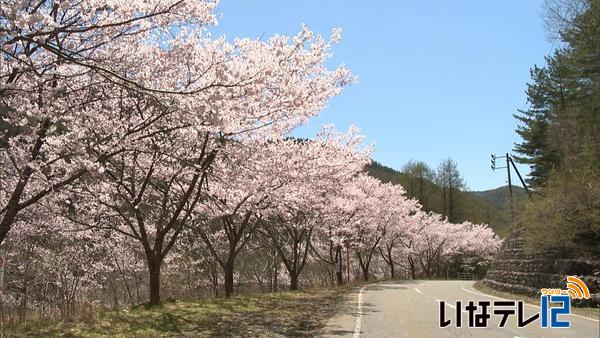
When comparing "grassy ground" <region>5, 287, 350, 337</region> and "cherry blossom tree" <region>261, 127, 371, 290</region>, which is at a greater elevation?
"cherry blossom tree" <region>261, 127, 371, 290</region>

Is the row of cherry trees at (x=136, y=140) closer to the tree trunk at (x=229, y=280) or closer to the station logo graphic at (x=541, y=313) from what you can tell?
the tree trunk at (x=229, y=280)

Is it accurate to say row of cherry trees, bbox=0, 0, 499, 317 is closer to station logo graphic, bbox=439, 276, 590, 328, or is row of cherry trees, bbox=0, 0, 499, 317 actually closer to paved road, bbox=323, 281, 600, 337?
paved road, bbox=323, 281, 600, 337

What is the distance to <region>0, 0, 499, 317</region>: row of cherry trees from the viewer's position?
7.89 m

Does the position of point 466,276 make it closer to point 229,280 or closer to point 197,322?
point 229,280

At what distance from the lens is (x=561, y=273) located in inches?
669

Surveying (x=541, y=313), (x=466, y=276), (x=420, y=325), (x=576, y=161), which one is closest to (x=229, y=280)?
(x=420, y=325)

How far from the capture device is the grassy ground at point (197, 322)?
31.4ft

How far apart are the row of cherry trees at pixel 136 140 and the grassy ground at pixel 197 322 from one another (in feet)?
6.16

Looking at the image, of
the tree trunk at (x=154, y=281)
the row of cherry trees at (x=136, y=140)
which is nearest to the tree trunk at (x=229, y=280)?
the row of cherry trees at (x=136, y=140)

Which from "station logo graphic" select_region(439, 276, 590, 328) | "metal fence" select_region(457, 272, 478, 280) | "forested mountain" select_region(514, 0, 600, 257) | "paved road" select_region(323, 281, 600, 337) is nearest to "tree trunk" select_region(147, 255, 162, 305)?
"paved road" select_region(323, 281, 600, 337)

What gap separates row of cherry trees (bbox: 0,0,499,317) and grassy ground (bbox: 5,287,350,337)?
188 centimetres

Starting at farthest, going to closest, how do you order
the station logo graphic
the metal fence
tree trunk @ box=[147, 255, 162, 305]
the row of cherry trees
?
the metal fence → tree trunk @ box=[147, 255, 162, 305] → the station logo graphic → the row of cherry trees

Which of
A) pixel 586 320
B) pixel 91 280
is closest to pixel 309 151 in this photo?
pixel 586 320

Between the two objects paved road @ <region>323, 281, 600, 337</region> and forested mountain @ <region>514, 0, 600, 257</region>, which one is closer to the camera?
paved road @ <region>323, 281, 600, 337</region>
